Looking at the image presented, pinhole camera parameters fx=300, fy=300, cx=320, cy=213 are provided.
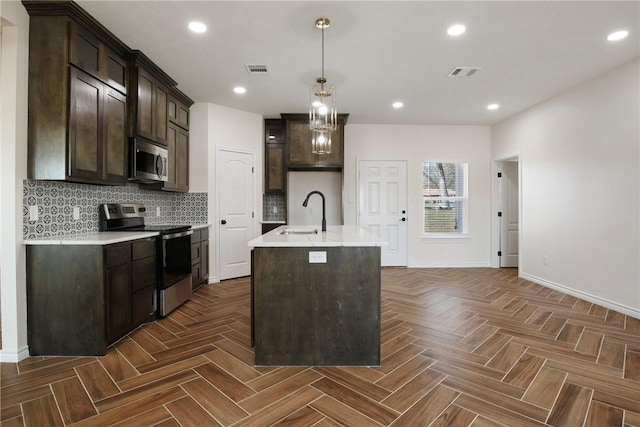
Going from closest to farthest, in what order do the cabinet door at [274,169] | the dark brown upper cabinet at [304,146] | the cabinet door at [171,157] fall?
the cabinet door at [171,157] < the dark brown upper cabinet at [304,146] < the cabinet door at [274,169]

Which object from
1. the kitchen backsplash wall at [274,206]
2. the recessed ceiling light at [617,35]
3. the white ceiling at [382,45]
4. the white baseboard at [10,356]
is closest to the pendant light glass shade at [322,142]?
the white ceiling at [382,45]

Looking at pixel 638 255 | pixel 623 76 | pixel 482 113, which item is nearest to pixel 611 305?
pixel 638 255

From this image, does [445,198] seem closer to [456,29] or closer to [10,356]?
[456,29]

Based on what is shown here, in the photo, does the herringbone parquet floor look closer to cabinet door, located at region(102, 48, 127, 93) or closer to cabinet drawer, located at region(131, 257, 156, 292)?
cabinet drawer, located at region(131, 257, 156, 292)

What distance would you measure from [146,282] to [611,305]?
4.92m

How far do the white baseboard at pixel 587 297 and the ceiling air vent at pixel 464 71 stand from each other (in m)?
3.00

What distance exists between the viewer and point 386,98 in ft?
14.1

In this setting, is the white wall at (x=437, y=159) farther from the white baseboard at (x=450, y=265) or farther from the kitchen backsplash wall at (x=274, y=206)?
the kitchen backsplash wall at (x=274, y=206)

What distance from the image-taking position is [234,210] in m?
4.72

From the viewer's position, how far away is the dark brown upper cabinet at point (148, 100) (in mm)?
3117

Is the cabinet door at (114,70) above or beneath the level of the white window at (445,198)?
above

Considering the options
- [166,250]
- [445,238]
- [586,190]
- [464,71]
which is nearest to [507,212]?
[445,238]

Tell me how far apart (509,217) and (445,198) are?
1.22 metres

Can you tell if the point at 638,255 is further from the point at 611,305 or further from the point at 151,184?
the point at 151,184
